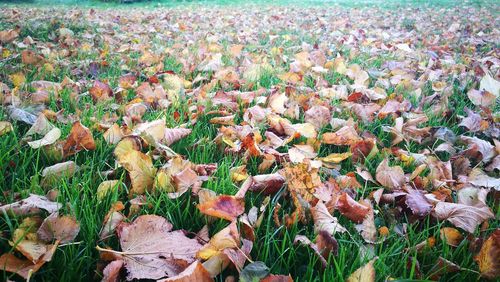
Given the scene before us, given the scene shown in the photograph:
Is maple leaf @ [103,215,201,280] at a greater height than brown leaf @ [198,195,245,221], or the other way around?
brown leaf @ [198,195,245,221]

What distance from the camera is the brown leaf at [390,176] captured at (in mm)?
1229

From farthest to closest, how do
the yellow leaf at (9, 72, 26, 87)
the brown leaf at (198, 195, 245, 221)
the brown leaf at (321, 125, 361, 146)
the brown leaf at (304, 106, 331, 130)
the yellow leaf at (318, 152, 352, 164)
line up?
the yellow leaf at (9, 72, 26, 87), the brown leaf at (304, 106, 331, 130), the brown leaf at (321, 125, 361, 146), the yellow leaf at (318, 152, 352, 164), the brown leaf at (198, 195, 245, 221)

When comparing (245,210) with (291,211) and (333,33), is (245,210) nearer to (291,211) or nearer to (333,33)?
(291,211)

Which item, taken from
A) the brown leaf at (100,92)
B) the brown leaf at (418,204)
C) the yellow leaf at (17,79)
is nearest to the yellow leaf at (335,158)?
the brown leaf at (418,204)

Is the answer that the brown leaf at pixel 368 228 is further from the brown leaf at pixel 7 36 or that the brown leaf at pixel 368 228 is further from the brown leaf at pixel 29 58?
the brown leaf at pixel 7 36

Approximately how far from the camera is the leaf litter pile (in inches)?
33.6

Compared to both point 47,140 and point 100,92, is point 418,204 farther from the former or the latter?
point 100,92

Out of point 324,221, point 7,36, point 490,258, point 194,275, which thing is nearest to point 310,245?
point 324,221

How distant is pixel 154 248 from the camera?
86 cm

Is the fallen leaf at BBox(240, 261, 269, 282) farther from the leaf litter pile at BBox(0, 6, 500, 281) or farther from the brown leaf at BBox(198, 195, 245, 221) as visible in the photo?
the brown leaf at BBox(198, 195, 245, 221)

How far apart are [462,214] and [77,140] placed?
1.29m

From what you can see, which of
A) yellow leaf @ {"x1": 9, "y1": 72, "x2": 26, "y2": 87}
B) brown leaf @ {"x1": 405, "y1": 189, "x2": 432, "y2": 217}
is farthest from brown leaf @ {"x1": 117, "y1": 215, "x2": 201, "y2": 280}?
yellow leaf @ {"x1": 9, "y1": 72, "x2": 26, "y2": 87}

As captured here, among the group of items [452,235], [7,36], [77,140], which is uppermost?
[7,36]

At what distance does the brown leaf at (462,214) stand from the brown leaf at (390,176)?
18 cm
